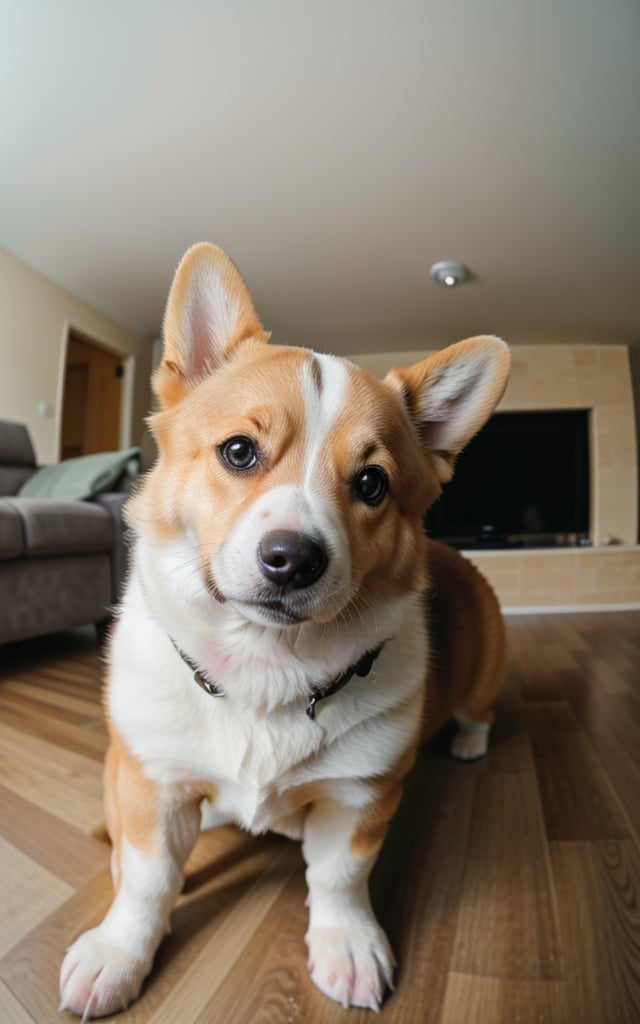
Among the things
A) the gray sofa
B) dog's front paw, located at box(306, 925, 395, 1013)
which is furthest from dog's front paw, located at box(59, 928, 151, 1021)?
the gray sofa

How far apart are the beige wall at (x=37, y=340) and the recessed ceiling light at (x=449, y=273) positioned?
1.84 m

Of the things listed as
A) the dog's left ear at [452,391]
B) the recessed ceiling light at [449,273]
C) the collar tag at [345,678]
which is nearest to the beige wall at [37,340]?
the recessed ceiling light at [449,273]

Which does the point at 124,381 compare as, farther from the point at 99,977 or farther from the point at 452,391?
the point at 99,977

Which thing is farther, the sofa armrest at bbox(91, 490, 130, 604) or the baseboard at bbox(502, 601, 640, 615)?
the baseboard at bbox(502, 601, 640, 615)

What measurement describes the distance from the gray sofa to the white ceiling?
2.97ft

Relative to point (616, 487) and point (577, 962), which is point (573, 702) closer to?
point (577, 962)

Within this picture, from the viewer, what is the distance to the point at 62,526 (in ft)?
5.57

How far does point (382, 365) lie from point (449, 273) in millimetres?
848

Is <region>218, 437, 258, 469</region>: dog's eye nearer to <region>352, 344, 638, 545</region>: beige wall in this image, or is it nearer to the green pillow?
the green pillow

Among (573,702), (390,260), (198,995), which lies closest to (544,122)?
(390,260)

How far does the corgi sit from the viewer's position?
49cm

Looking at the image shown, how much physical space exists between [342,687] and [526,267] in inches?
101

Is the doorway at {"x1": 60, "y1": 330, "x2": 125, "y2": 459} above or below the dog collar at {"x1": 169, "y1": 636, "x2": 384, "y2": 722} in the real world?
above

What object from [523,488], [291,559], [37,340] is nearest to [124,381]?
[37,340]
